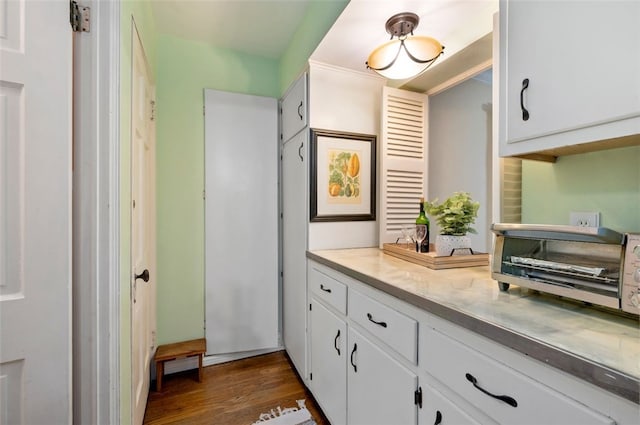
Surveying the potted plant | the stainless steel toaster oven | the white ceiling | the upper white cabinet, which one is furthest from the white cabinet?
the white ceiling

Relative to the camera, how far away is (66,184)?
0.93 meters

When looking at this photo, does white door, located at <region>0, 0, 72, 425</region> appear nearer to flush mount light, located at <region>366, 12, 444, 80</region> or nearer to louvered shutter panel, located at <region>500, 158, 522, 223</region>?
flush mount light, located at <region>366, 12, 444, 80</region>

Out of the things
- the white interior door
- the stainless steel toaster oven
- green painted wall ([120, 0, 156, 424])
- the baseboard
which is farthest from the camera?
the white interior door

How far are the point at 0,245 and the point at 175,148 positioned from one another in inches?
62.5

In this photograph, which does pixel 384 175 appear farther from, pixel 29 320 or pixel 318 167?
pixel 29 320

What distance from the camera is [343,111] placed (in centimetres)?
195

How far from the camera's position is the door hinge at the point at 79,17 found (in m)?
0.95

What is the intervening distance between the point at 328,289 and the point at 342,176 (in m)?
0.78

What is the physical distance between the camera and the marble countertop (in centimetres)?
52

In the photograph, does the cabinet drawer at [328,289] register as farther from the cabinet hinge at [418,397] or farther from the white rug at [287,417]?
the white rug at [287,417]

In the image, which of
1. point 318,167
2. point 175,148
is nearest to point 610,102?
point 318,167

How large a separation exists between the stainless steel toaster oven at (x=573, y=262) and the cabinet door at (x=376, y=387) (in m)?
0.48

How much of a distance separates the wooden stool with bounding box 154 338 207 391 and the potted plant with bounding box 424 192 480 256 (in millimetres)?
1869

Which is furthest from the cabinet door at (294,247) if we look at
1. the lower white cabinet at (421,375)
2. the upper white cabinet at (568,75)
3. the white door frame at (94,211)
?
the upper white cabinet at (568,75)
